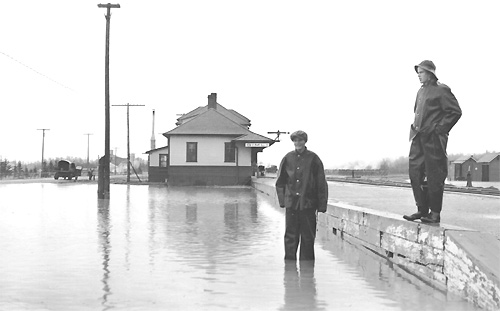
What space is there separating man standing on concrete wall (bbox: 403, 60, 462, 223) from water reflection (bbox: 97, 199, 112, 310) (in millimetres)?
3882

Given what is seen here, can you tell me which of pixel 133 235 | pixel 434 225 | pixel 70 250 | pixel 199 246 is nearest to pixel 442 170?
pixel 434 225

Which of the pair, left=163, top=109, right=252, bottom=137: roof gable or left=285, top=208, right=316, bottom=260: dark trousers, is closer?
left=285, top=208, right=316, bottom=260: dark trousers

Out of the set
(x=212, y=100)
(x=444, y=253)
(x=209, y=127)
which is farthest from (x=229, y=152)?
(x=444, y=253)

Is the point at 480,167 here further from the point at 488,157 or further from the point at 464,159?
the point at 464,159

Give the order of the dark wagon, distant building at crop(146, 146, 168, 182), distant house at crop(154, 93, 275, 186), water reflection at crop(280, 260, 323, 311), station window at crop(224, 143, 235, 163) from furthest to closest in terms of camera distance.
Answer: the dark wagon
distant building at crop(146, 146, 168, 182)
station window at crop(224, 143, 235, 163)
distant house at crop(154, 93, 275, 186)
water reflection at crop(280, 260, 323, 311)

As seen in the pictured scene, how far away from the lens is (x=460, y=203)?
1725 cm

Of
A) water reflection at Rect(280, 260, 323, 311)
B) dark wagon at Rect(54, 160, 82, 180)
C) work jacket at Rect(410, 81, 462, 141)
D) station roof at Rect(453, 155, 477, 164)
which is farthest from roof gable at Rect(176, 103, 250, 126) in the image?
work jacket at Rect(410, 81, 462, 141)

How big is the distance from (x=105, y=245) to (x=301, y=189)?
4.02 metres

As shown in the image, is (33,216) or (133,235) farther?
(33,216)

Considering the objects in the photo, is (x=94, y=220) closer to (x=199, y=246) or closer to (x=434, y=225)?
(x=199, y=246)

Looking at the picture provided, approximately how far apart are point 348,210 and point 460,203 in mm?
7475

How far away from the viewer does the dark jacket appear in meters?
8.23

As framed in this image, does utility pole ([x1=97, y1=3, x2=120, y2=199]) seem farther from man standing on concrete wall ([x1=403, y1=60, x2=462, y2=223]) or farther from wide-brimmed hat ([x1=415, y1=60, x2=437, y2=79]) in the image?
wide-brimmed hat ([x1=415, y1=60, x2=437, y2=79])

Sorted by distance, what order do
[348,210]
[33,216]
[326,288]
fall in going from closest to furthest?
1. [326,288]
2. [348,210]
3. [33,216]
